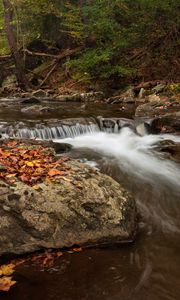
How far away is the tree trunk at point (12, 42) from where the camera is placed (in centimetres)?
1805

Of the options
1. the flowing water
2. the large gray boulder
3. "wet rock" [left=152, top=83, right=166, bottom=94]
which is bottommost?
the flowing water

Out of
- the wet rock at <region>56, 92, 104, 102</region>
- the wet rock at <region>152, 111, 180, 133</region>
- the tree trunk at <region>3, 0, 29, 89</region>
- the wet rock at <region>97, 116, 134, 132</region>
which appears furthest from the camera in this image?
the tree trunk at <region>3, 0, 29, 89</region>

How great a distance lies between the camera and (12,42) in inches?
744

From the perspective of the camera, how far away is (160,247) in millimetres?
4203

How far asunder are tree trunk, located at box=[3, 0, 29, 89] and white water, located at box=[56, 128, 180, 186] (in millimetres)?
10772

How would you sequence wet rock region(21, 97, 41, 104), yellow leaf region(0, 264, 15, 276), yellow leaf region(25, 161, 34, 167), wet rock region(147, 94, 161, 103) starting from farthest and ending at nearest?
1. wet rock region(21, 97, 41, 104)
2. wet rock region(147, 94, 161, 103)
3. yellow leaf region(25, 161, 34, 167)
4. yellow leaf region(0, 264, 15, 276)

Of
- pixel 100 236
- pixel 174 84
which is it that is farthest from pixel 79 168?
pixel 174 84

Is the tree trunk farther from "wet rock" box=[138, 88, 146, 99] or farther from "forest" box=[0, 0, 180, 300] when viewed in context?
"wet rock" box=[138, 88, 146, 99]

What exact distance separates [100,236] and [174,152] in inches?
179

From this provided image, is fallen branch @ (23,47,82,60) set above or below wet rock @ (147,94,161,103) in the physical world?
above

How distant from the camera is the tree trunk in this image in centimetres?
1805

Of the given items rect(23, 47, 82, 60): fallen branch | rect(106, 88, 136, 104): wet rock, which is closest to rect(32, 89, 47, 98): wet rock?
Answer: rect(23, 47, 82, 60): fallen branch

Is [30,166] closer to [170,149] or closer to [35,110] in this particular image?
[170,149]

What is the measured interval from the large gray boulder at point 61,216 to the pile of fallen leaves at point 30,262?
0.08 m
